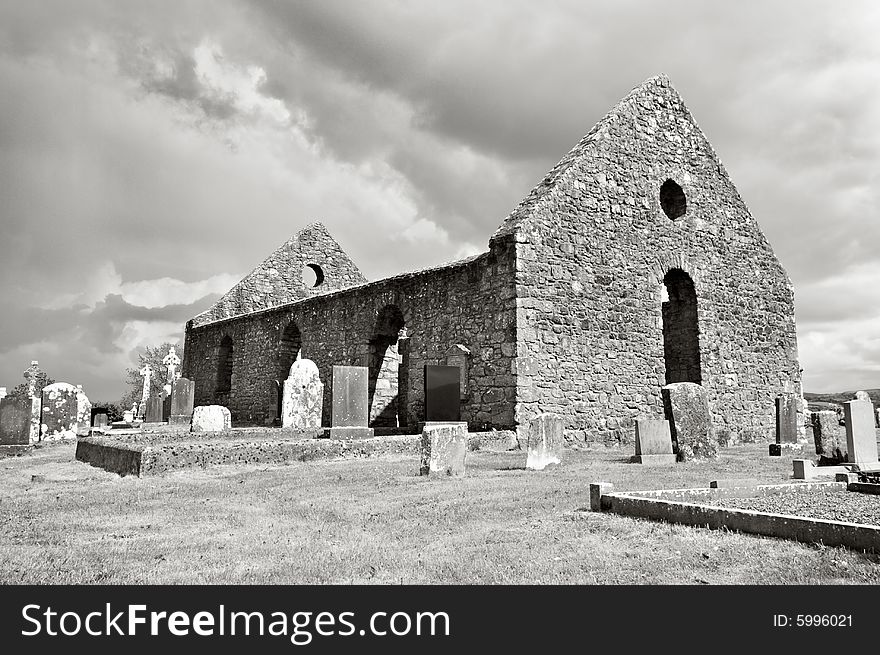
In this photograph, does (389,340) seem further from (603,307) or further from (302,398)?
(603,307)

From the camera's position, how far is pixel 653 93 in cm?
1648

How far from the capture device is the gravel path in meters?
5.14

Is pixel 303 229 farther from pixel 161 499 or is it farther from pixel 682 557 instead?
pixel 682 557

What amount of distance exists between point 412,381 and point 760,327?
9.15m

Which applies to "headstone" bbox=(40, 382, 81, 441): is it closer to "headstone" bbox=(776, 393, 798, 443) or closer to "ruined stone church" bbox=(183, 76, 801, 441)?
"ruined stone church" bbox=(183, 76, 801, 441)

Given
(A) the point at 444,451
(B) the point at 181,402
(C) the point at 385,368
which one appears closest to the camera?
(A) the point at 444,451

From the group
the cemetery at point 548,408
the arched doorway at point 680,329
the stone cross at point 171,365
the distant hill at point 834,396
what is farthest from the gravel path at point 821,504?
the distant hill at point 834,396

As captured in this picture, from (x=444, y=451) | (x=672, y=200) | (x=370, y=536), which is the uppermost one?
(x=672, y=200)

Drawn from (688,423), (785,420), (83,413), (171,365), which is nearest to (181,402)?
(83,413)

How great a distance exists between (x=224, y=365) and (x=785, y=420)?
1891 cm

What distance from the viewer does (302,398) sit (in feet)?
47.0

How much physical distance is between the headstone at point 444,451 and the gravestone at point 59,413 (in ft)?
34.1

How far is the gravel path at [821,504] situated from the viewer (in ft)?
16.9

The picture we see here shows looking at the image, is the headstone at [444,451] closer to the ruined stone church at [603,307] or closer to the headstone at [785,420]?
the ruined stone church at [603,307]
